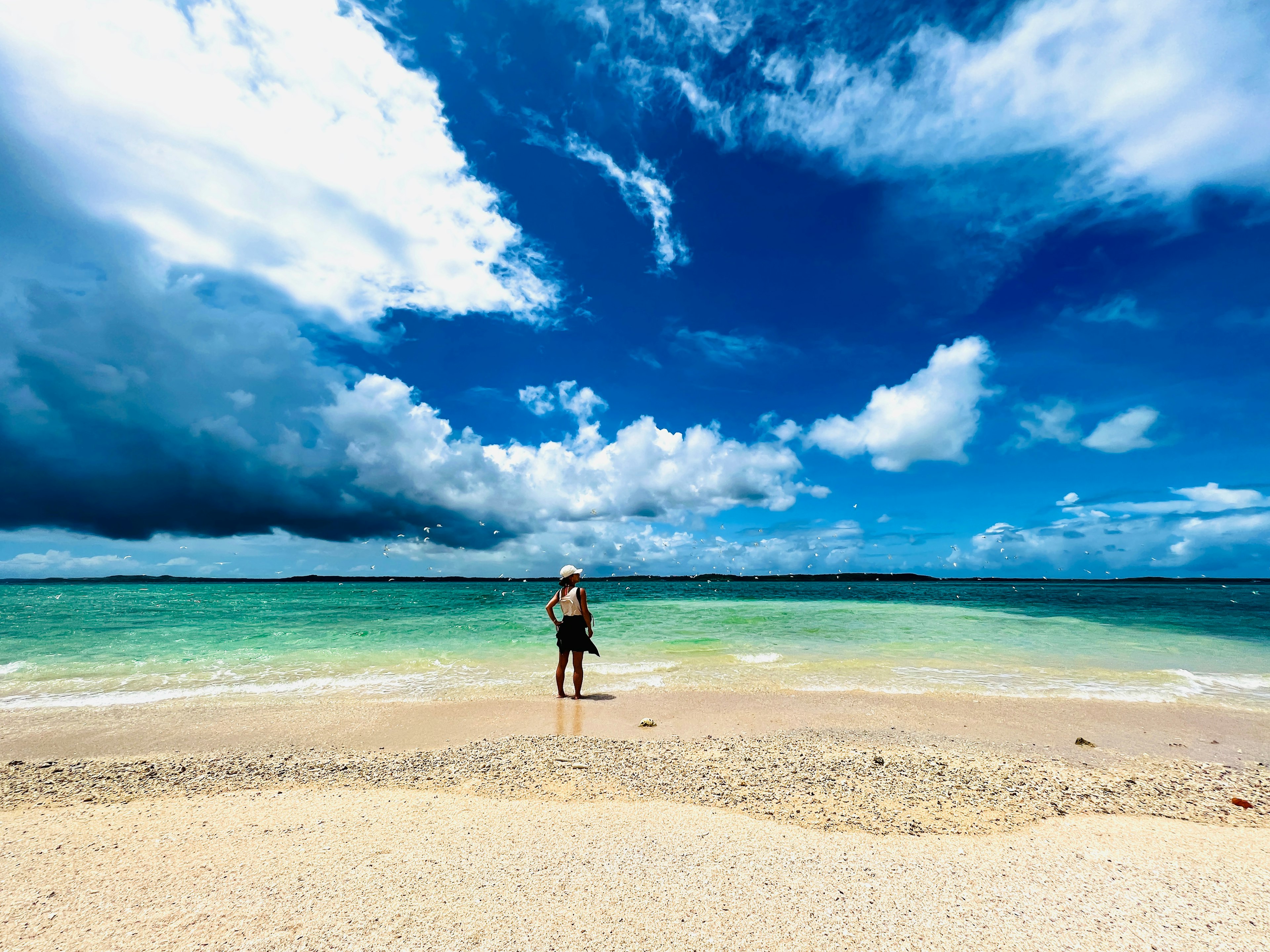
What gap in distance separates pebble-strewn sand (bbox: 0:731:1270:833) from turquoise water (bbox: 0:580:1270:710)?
4391 millimetres

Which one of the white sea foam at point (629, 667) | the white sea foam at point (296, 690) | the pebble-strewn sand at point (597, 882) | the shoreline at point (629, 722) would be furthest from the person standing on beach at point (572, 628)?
the pebble-strewn sand at point (597, 882)

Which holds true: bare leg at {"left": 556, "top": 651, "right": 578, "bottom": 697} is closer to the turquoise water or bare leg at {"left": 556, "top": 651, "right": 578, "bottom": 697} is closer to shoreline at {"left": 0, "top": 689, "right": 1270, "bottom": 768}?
shoreline at {"left": 0, "top": 689, "right": 1270, "bottom": 768}

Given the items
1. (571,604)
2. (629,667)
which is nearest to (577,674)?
(571,604)

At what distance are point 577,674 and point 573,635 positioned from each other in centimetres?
77

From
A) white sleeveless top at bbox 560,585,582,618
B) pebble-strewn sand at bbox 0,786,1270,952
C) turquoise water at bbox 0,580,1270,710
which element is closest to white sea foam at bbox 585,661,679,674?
turquoise water at bbox 0,580,1270,710

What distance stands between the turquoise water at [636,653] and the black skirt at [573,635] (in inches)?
55.0

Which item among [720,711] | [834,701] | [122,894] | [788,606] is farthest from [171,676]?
[788,606]

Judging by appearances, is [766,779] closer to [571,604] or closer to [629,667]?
[571,604]

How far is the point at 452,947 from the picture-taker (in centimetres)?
339

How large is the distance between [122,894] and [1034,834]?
751 centimetres

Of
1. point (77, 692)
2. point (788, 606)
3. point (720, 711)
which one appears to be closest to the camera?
point (720, 711)

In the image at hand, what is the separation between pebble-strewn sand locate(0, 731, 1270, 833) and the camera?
569 cm

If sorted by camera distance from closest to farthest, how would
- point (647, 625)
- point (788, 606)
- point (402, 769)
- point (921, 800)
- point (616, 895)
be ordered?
point (616, 895) → point (921, 800) → point (402, 769) → point (647, 625) → point (788, 606)

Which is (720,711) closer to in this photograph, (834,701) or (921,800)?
(834,701)
